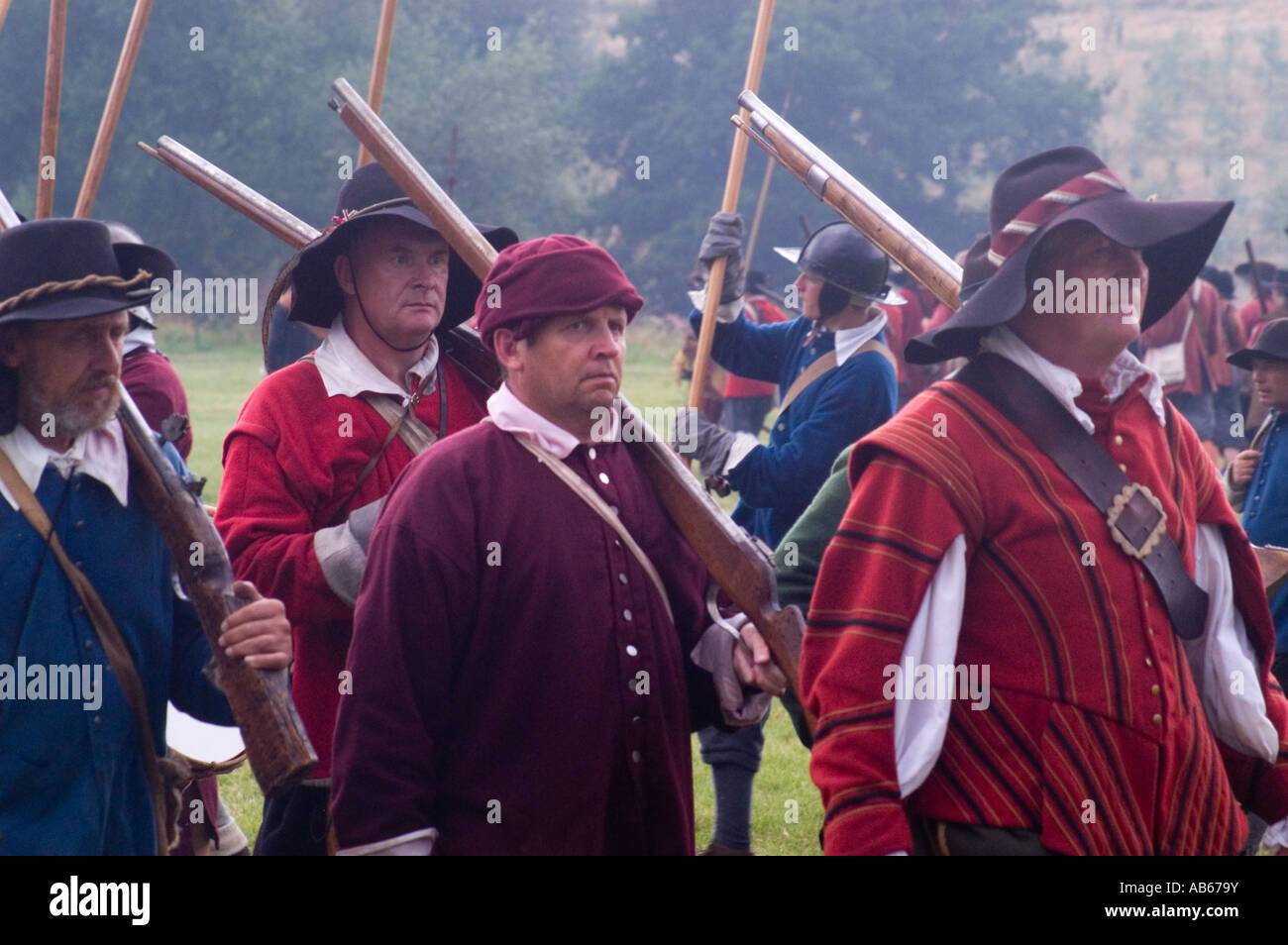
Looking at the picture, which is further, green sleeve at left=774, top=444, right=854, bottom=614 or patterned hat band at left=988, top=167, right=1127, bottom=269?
green sleeve at left=774, top=444, right=854, bottom=614

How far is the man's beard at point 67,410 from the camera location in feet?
10.0

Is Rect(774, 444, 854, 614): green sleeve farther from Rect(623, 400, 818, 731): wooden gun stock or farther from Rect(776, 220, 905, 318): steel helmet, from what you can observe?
Rect(776, 220, 905, 318): steel helmet

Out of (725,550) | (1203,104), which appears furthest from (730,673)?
(1203,104)

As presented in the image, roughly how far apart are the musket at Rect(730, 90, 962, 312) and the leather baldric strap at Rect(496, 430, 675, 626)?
103cm

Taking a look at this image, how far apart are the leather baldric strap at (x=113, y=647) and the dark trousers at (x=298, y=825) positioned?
404mm

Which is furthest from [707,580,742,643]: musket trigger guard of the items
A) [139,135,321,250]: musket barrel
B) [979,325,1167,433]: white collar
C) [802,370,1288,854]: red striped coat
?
[139,135,321,250]: musket barrel

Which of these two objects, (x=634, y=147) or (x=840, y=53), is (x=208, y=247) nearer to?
(x=634, y=147)

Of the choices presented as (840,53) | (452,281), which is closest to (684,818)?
(452,281)

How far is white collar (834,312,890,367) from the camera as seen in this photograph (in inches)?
227

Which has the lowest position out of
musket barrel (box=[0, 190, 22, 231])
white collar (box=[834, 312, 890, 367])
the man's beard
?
the man's beard

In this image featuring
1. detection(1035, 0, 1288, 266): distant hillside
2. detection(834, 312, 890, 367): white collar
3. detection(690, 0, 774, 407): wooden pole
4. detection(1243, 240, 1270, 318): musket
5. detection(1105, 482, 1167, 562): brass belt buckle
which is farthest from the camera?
detection(1035, 0, 1288, 266): distant hillside

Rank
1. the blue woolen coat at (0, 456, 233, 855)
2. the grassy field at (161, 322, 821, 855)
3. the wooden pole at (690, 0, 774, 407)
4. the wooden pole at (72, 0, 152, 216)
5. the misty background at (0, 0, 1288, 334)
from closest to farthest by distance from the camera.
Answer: the blue woolen coat at (0, 456, 233, 855)
the wooden pole at (72, 0, 152, 216)
the wooden pole at (690, 0, 774, 407)
the grassy field at (161, 322, 821, 855)
the misty background at (0, 0, 1288, 334)

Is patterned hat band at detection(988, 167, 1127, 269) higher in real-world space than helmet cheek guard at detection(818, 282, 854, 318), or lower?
lower

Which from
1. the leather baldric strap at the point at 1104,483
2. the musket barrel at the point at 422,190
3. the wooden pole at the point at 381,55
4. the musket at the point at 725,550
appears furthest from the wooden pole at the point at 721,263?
the leather baldric strap at the point at 1104,483
